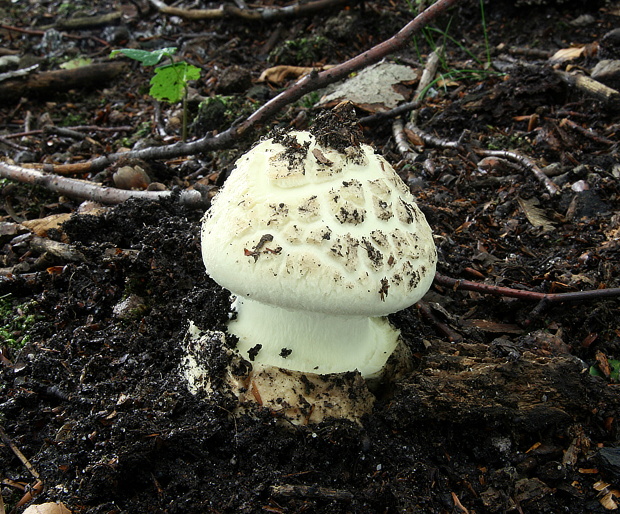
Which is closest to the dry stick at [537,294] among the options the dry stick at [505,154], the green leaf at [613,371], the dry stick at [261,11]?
the green leaf at [613,371]

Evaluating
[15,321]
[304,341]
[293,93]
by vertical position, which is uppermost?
[293,93]

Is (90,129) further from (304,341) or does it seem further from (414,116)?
(304,341)

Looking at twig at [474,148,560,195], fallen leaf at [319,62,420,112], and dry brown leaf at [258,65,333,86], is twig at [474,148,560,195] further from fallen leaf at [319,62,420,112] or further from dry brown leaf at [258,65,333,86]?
dry brown leaf at [258,65,333,86]

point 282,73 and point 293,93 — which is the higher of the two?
point 293,93

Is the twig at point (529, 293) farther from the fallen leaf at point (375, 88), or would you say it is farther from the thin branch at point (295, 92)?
the fallen leaf at point (375, 88)

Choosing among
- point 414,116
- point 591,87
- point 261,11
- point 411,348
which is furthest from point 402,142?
point 261,11

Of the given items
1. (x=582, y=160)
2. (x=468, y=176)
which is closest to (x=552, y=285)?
(x=468, y=176)
